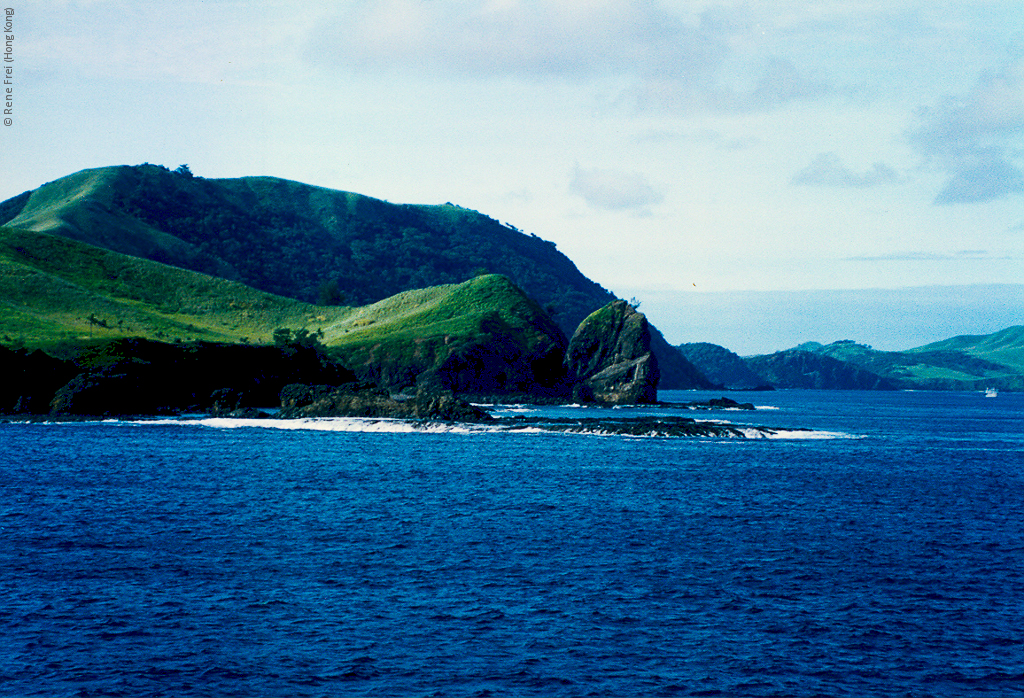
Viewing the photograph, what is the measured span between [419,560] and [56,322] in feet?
418

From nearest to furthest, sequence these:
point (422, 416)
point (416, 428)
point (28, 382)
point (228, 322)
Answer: point (416, 428), point (28, 382), point (422, 416), point (228, 322)

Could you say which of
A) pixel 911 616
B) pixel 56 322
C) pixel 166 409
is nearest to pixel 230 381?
pixel 166 409

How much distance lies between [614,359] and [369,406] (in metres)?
63.3

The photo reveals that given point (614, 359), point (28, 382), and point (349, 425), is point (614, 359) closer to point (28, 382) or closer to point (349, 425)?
point (349, 425)

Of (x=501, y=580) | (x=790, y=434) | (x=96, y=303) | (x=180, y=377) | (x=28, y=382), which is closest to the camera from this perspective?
(x=501, y=580)

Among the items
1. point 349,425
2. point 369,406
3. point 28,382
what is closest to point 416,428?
point 349,425

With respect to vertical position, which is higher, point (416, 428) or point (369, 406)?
point (369, 406)

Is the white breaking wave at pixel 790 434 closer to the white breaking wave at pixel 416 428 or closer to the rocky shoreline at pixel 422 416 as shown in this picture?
the white breaking wave at pixel 416 428

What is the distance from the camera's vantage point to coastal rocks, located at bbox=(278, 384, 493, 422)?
330ft

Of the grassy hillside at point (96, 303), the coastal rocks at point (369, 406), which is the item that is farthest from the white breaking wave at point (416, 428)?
the grassy hillside at point (96, 303)

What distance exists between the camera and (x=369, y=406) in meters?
105

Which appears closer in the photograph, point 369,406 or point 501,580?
point 501,580

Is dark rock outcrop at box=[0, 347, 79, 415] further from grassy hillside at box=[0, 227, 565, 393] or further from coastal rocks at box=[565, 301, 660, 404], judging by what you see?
coastal rocks at box=[565, 301, 660, 404]

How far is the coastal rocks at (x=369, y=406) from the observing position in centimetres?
10069
